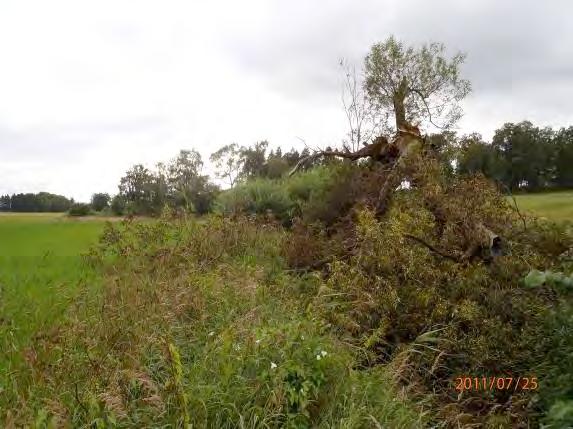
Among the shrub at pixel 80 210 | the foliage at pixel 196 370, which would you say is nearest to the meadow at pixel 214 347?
the foliage at pixel 196 370

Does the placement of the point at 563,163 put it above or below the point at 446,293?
above

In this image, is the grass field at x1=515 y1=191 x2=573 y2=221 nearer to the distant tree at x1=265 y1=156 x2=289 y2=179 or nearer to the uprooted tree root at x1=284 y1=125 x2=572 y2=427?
the uprooted tree root at x1=284 y1=125 x2=572 y2=427

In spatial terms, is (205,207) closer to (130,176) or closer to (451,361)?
(451,361)

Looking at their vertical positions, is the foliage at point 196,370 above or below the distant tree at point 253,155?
below

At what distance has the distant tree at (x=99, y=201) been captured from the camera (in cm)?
2318

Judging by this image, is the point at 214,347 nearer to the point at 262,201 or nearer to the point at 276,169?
the point at 262,201

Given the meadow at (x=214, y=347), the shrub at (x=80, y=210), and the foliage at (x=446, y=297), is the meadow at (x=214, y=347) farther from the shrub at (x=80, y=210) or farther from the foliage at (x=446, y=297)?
the shrub at (x=80, y=210)
